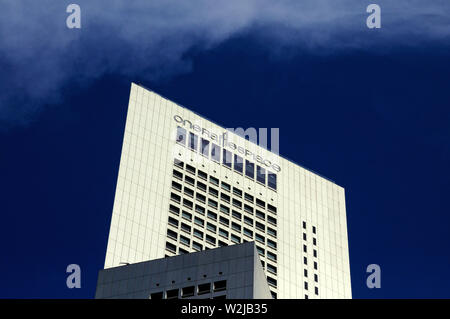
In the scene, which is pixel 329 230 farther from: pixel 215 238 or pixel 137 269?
pixel 137 269

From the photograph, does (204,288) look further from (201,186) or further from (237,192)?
(237,192)

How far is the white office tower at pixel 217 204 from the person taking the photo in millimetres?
139875

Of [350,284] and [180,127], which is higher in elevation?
[180,127]

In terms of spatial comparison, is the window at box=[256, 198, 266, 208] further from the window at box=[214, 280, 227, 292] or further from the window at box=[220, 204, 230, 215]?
the window at box=[214, 280, 227, 292]

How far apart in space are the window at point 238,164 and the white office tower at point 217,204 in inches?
8.1

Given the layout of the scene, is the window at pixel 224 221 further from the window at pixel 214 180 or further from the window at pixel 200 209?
the window at pixel 214 180

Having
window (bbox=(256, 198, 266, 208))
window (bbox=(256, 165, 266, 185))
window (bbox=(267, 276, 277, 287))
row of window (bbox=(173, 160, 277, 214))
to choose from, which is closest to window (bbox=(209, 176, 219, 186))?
row of window (bbox=(173, 160, 277, 214))

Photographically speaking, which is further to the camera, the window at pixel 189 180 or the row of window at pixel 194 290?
the window at pixel 189 180

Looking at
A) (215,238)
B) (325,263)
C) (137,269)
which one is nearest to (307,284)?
(325,263)

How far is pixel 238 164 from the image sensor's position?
524 ft

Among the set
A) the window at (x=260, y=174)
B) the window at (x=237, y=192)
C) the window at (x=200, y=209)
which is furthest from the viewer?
the window at (x=260, y=174)

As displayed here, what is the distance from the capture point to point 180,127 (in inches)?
6220

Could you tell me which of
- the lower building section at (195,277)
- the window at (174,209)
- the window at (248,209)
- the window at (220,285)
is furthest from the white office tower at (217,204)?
the window at (220,285)
